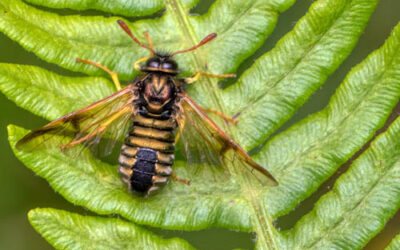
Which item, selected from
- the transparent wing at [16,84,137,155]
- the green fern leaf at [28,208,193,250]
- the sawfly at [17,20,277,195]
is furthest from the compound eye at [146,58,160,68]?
the green fern leaf at [28,208,193,250]

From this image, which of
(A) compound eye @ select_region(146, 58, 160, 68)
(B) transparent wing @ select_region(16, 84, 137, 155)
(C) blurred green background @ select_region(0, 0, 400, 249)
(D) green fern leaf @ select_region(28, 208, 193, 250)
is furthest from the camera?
Answer: (C) blurred green background @ select_region(0, 0, 400, 249)

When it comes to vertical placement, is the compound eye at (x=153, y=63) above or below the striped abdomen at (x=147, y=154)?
above

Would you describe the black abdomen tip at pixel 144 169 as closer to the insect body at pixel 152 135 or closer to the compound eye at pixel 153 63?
the insect body at pixel 152 135

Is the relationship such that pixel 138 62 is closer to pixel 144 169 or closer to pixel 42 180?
pixel 144 169

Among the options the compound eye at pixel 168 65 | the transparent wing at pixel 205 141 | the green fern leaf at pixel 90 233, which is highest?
the compound eye at pixel 168 65

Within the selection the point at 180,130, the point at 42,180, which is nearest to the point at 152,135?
the point at 180,130

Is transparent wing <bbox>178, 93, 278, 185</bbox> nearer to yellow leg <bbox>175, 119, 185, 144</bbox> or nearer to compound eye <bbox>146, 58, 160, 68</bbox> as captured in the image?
yellow leg <bbox>175, 119, 185, 144</bbox>

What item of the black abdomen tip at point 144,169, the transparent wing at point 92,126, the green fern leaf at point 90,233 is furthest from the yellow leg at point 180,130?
the green fern leaf at point 90,233

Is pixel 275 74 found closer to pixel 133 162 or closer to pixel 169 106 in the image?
pixel 169 106
